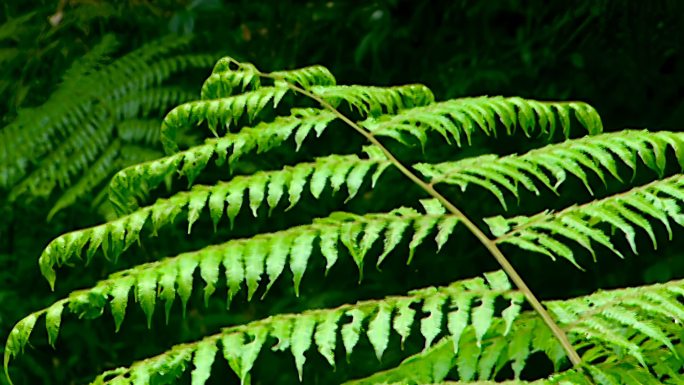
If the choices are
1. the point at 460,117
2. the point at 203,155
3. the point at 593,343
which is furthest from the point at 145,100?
the point at 593,343

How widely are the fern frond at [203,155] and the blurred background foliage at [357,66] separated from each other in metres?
0.90

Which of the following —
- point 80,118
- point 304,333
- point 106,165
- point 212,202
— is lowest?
point 304,333

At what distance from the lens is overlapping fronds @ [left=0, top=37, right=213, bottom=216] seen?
7.26ft

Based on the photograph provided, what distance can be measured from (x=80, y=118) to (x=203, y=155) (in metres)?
1.23

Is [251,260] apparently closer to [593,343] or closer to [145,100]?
[593,343]

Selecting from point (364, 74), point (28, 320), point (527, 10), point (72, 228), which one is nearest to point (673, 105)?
point (527, 10)

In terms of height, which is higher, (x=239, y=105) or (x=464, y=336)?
(x=239, y=105)

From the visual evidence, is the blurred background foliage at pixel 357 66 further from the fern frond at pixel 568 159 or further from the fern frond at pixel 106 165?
the fern frond at pixel 568 159

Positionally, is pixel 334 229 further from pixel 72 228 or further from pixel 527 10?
pixel 527 10

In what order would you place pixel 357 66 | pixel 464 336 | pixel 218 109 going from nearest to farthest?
pixel 464 336 < pixel 218 109 < pixel 357 66

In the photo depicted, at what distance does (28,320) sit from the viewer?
1.05m

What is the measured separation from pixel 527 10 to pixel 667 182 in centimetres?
160

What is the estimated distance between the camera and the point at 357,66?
9.27 ft

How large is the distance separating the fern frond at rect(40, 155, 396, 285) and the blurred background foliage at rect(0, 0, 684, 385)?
948 mm
